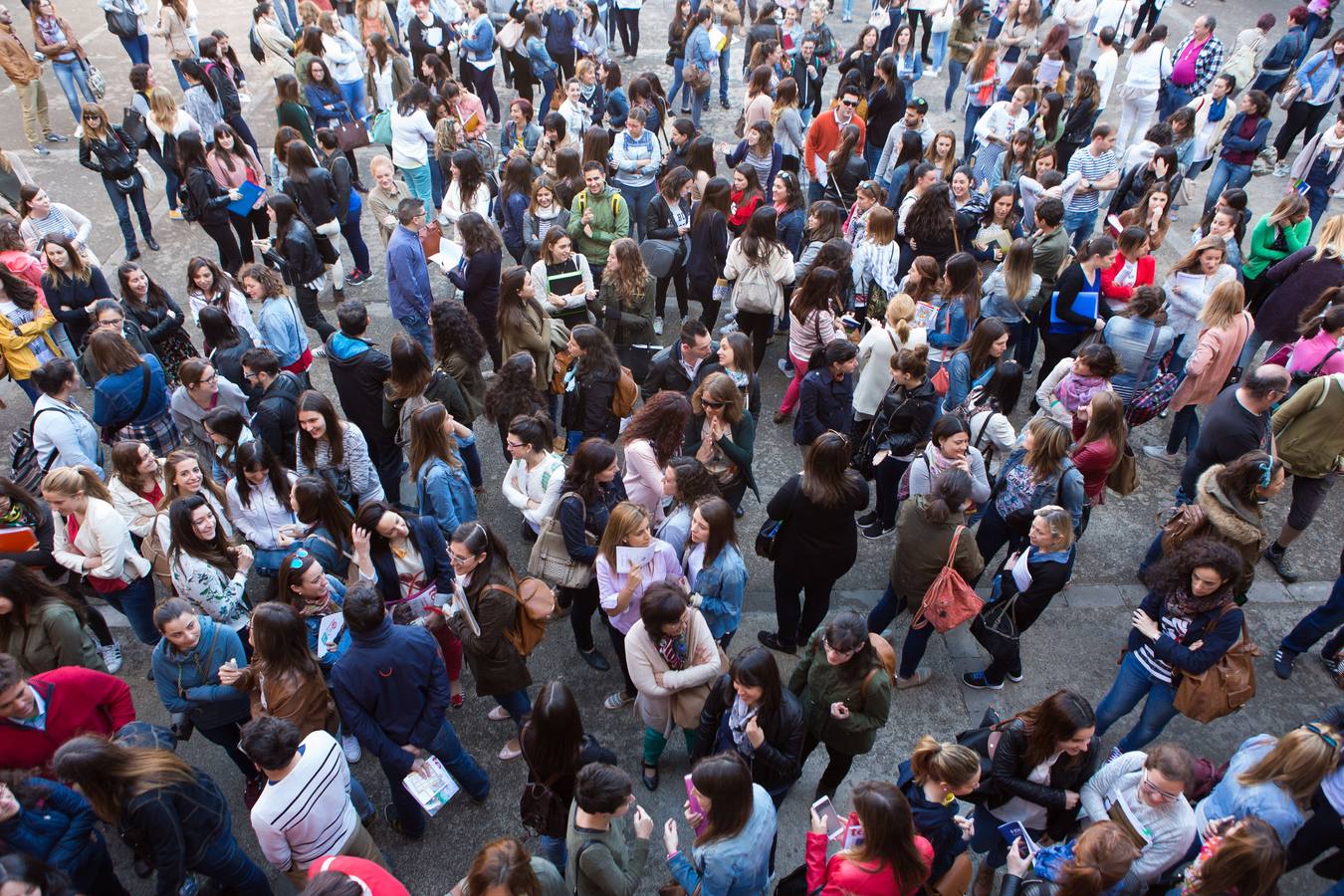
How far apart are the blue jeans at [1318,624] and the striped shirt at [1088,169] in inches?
194

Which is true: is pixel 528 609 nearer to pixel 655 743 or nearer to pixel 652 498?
pixel 655 743

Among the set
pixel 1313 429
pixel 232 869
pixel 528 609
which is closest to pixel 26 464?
pixel 232 869

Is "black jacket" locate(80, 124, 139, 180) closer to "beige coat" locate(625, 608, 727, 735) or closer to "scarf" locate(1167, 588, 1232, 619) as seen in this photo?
"beige coat" locate(625, 608, 727, 735)

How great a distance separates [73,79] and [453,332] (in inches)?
391

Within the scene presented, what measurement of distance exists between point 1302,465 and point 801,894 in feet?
15.4

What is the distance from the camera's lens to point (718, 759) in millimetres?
3369

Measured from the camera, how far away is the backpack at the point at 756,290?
723 centimetres

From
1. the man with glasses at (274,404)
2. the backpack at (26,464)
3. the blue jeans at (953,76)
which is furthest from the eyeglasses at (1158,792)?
the blue jeans at (953,76)

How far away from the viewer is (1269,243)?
770 centimetres

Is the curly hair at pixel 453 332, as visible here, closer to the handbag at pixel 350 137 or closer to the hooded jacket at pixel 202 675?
the hooded jacket at pixel 202 675

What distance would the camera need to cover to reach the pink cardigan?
646 cm

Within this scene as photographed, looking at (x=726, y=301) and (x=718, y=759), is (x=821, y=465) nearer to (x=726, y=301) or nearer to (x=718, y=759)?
(x=718, y=759)

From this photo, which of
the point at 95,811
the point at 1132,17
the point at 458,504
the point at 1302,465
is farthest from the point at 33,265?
the point at 1132,17

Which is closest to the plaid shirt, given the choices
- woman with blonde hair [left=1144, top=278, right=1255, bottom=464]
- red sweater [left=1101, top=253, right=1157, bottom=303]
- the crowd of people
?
the crowd of people
